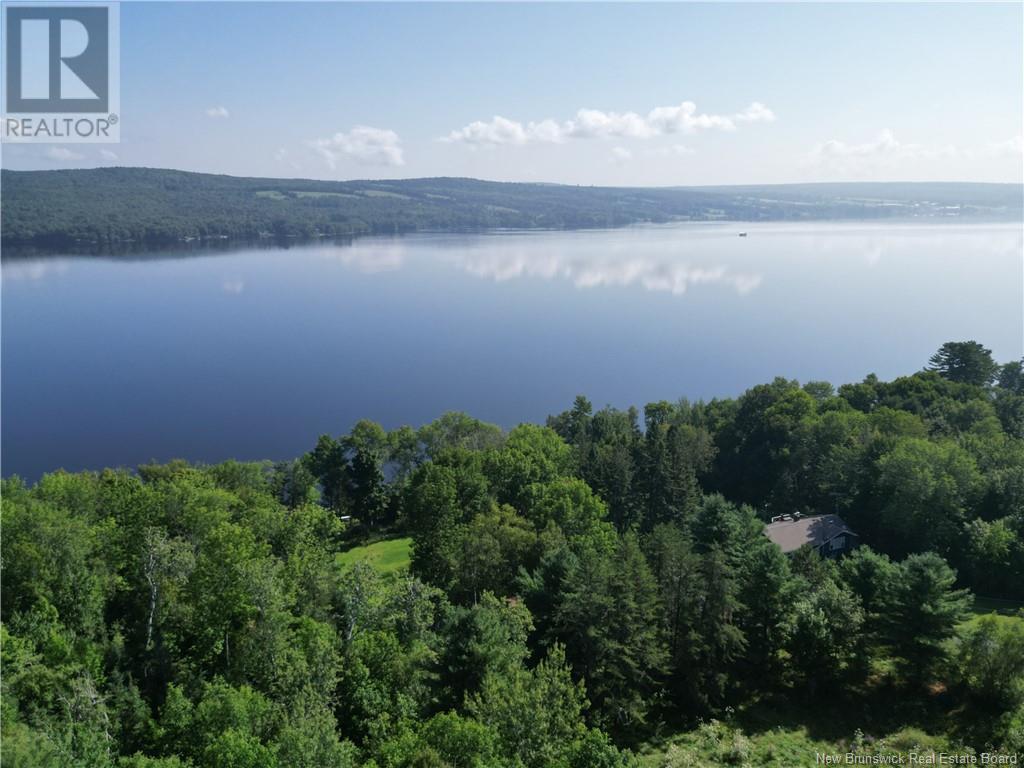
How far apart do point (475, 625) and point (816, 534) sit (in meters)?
20.3

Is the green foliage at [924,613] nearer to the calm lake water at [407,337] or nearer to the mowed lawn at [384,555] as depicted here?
the mowed lawn at [384,555]

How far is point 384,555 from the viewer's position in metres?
32.3

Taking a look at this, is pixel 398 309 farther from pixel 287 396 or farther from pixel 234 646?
pixel 234 646

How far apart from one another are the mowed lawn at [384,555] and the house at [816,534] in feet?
51.8

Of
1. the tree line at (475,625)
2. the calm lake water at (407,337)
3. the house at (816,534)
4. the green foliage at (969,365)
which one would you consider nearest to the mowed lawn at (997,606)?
the tree line at (475,625)

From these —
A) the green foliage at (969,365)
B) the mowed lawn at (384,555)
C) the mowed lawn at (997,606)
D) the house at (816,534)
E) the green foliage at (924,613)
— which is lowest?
the mowed lawn at (384,555)

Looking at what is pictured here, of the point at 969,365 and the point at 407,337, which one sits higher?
the point at 969,365

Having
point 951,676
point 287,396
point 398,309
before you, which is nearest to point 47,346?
point 287,396

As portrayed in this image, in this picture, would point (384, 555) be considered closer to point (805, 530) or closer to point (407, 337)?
point (805, 530)

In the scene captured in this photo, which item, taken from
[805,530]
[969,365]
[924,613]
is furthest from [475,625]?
[969,365]

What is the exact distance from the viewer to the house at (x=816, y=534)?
3091cm

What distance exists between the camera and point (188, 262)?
147m

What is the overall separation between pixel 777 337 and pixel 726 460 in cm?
5026

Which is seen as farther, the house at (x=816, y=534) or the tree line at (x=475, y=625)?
the house at (x=816, y=534)
